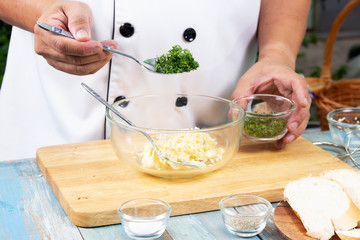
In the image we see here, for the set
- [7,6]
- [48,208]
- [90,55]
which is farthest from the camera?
[7,6]

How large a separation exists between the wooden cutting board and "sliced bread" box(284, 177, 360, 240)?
16cm

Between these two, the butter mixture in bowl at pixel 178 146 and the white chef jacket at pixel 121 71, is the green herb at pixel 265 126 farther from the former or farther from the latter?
the white chef jacket at pixel 121 71

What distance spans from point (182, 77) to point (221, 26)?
22cm

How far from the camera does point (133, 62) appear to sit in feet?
5.63

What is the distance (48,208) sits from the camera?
4.23ft

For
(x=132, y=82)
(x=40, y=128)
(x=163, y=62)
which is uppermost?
(x=163, y=62)

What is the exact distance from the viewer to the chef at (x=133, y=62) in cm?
162

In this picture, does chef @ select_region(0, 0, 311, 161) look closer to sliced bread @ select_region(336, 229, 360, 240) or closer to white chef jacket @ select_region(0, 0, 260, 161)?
white chef jacket @ select_region(0, 0, 260, 161)

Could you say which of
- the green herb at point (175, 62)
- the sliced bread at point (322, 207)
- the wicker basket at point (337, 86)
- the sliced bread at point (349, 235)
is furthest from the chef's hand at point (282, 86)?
the wicker basket at point (337, 86)

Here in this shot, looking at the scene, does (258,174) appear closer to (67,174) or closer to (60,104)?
(67,174)

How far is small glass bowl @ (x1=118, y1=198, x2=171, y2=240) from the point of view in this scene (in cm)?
109

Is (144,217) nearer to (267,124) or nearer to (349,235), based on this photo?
(349,235)

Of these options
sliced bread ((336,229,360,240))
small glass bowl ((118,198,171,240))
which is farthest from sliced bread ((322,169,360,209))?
small glass bowl ((118,198,171,240))

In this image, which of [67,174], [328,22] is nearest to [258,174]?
[67,174]
